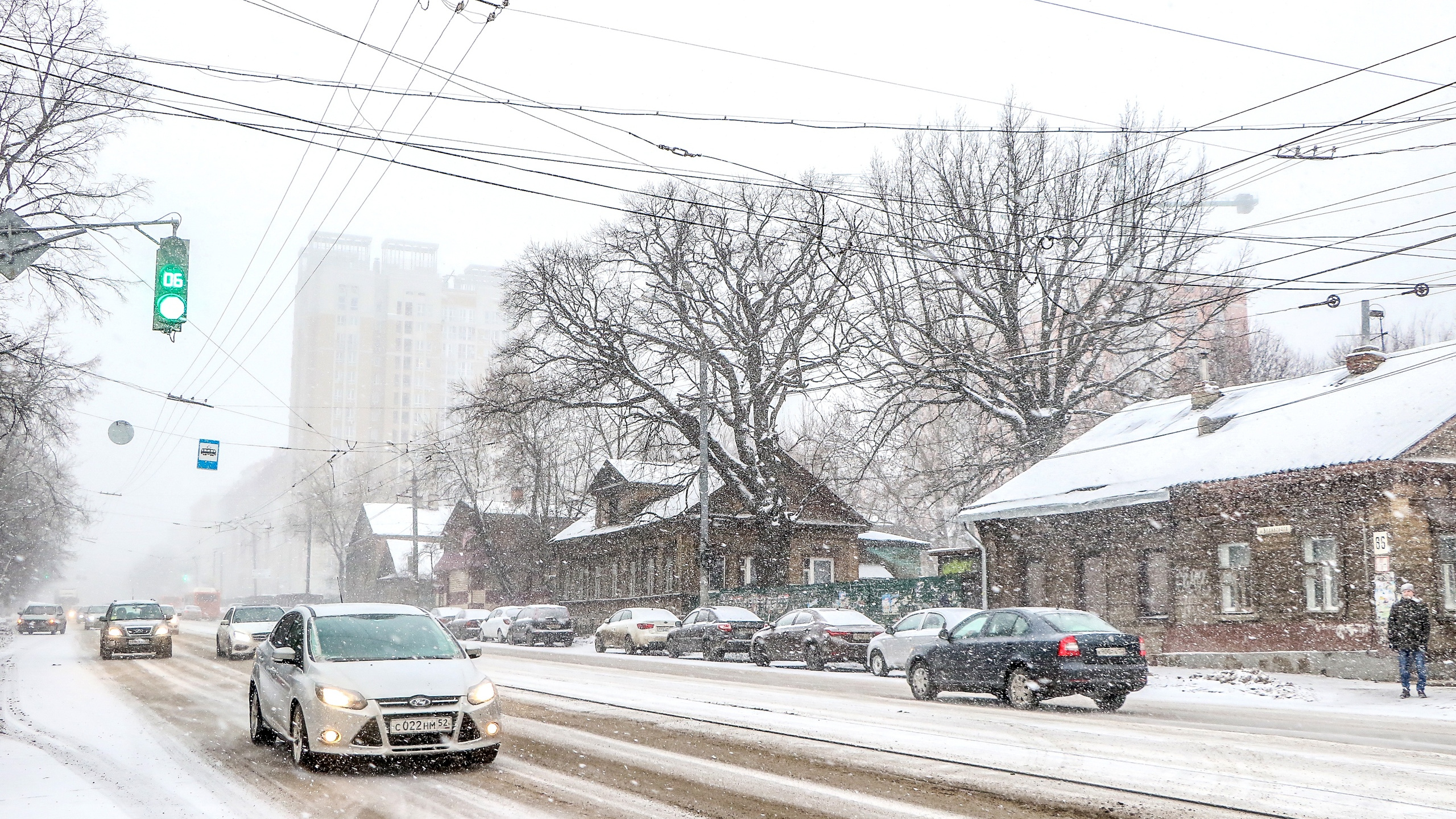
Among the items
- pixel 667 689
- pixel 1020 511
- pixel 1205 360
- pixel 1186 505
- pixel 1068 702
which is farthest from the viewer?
pixel 1205 360

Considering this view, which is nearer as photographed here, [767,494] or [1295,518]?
[1295,518]

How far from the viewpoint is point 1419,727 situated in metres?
13.2

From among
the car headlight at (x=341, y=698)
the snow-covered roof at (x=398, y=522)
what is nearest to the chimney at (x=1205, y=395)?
the car headlight at (x=341, y=698)

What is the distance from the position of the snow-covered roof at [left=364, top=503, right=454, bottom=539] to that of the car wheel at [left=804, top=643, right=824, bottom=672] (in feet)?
207

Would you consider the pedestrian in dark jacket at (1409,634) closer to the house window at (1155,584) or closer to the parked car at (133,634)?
the house window at (1155,584)

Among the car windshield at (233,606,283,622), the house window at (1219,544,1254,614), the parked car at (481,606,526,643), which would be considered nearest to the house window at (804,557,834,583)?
the parked car at (481,606,526,643)

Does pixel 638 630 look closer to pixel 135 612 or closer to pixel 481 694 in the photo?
pixel 135 612

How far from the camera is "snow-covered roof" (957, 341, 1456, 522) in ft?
70.8

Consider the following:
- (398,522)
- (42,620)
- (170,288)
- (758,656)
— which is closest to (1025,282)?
(758,656)

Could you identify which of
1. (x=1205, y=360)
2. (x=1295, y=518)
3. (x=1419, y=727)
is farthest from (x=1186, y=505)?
(x=1419, y=727)

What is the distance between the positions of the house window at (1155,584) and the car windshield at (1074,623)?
10.8 m

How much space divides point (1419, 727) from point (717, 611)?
2053 centimetres

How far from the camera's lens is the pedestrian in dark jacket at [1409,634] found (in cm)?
1673

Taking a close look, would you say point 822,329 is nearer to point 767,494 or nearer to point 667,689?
point 767,494
